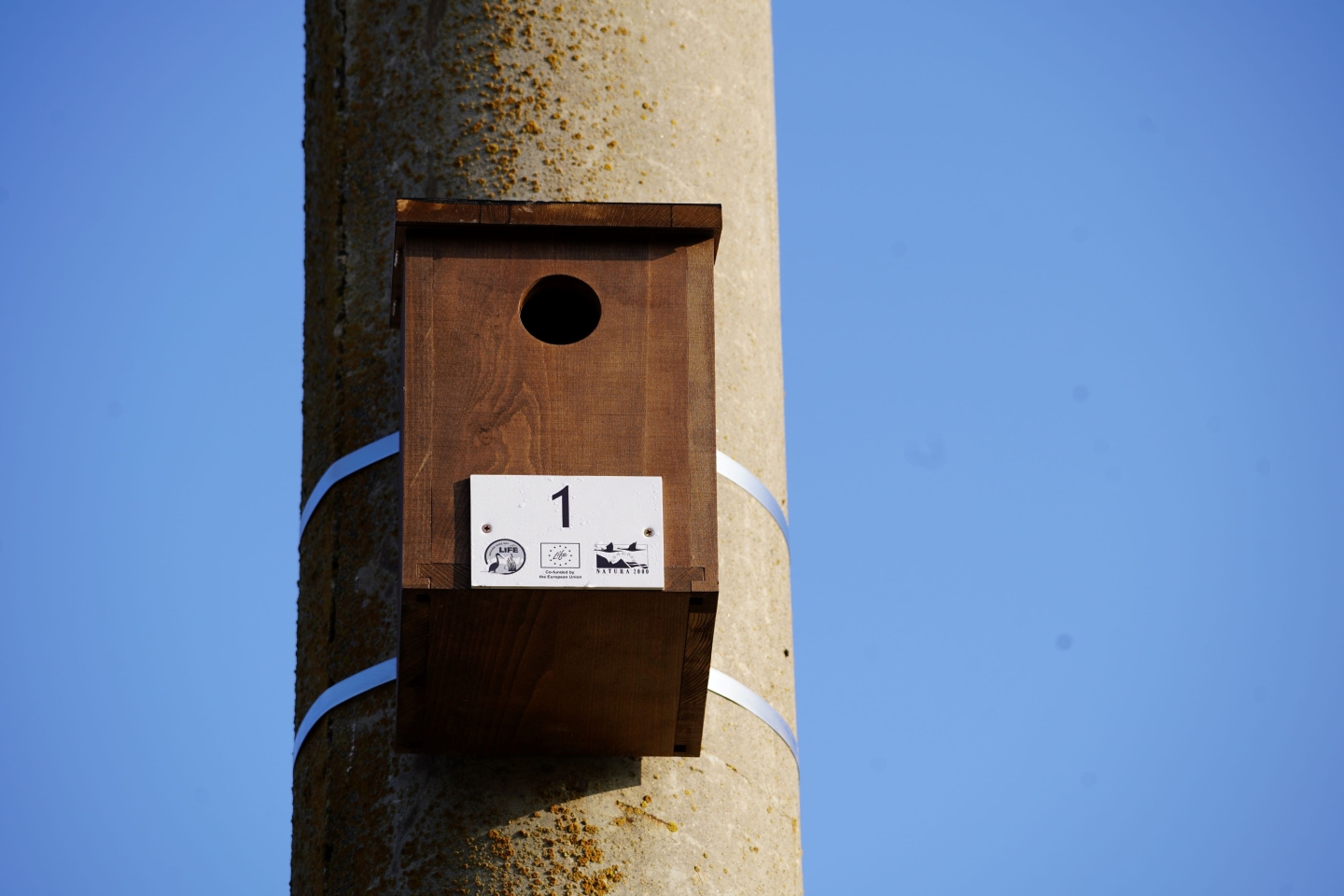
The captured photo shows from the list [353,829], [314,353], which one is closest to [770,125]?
[314,353]

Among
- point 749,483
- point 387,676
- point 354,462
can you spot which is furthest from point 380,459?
point 749,483

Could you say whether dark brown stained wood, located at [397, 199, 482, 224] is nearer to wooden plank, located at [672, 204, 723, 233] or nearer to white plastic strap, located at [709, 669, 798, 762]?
wooden plank, located at [672, 204, 723, 233]

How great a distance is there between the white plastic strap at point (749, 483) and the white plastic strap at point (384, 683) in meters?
0.29

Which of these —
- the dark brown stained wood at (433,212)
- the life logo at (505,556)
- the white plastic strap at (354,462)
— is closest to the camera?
the life logo at (505,556)

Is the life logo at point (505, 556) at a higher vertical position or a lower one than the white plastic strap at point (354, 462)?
lower

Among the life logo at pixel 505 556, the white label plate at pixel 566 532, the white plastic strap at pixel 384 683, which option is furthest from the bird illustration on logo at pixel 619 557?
the white plastic strap at pixel 384 683

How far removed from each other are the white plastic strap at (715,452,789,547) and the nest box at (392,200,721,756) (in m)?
0.20

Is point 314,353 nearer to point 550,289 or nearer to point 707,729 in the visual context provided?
point 550,289

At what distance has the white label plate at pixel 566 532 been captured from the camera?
9.49 feet

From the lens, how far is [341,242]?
3.33 m

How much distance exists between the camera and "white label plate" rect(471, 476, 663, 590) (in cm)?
289

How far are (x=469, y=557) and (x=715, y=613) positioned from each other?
378 mm

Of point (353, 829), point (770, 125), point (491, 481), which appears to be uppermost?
point (770, 125)

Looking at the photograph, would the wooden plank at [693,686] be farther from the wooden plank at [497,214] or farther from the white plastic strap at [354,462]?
the wooden plank at [497,214]
